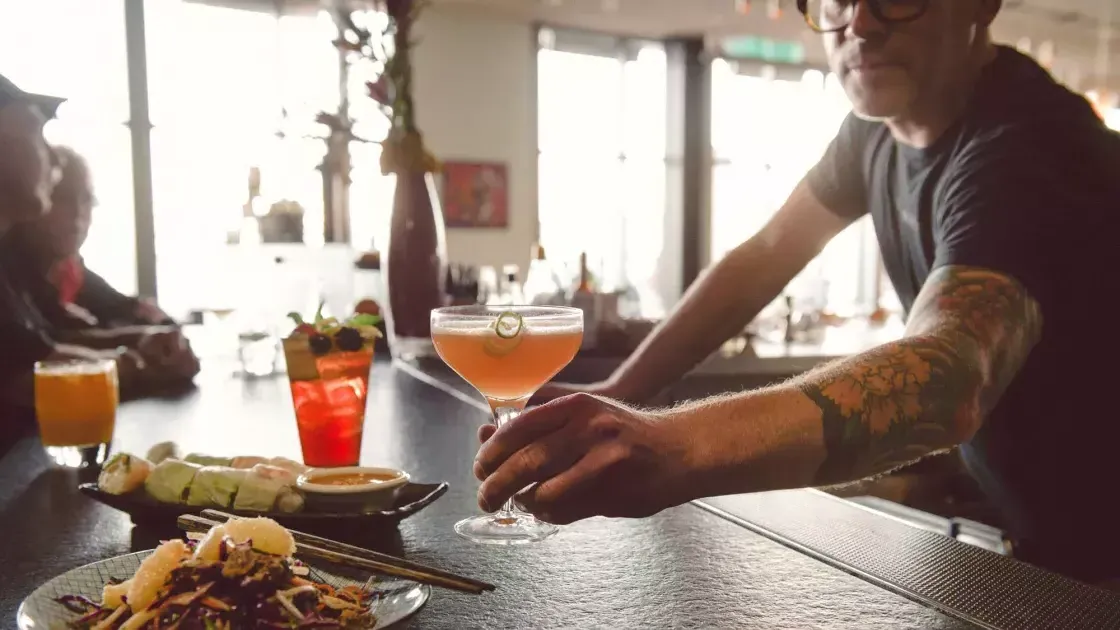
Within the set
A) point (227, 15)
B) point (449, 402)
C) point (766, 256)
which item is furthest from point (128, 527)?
point (227, 15)

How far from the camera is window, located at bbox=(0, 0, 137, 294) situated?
6.22 meters

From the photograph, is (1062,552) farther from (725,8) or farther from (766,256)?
(725,8)

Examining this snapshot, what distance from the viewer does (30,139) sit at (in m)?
2.05

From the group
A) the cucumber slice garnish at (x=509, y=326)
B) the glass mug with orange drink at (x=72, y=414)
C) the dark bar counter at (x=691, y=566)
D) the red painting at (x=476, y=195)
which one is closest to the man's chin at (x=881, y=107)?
the dark bar counter at (x=691, y=566)

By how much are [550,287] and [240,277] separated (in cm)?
170

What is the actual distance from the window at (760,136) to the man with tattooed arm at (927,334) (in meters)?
8.14

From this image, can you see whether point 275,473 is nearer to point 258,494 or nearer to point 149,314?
point 258,494

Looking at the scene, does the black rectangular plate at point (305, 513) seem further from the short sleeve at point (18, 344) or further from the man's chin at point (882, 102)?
the short sleeve at point (18, 344)

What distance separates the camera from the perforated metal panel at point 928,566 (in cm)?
71

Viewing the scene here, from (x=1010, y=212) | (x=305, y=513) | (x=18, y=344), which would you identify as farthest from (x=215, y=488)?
(x=18, y=344)

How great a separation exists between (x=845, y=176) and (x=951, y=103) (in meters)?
0.36

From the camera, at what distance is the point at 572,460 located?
2.27 ft

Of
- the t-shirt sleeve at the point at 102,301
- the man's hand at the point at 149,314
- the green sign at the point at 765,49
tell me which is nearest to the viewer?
the man's hand at the point at 149,314

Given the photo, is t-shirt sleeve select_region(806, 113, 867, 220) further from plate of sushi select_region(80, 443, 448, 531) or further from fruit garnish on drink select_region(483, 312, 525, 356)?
plate of sushi select_region(80, 443, 448, 531)
